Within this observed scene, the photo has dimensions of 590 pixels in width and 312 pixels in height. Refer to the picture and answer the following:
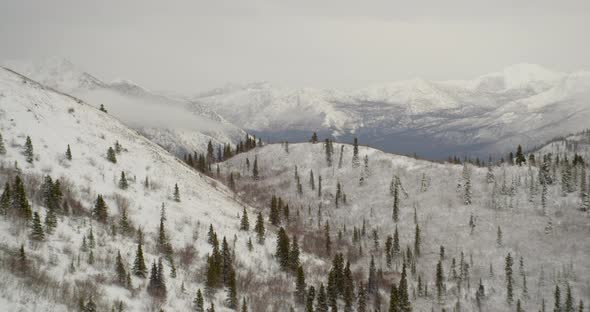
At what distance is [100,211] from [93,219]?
239 centimetres

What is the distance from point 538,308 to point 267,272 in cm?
8733

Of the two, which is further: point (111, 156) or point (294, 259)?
point (294, 259)

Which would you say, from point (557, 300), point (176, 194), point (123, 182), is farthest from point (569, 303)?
point (123, 182)

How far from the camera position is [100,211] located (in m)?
111

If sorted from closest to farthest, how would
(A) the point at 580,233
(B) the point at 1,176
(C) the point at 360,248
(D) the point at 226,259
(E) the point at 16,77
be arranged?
1. (B) the point at 1,176
2. (D) the point at 226,259
3. (E) the point at 16,77
4. (A) the point at 580,233
5. (C) the point at 360,248

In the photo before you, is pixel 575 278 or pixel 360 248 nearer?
pixel 575 278

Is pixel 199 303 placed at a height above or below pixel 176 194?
below

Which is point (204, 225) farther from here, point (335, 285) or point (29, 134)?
point (29, 134)

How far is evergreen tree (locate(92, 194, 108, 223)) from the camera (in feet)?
364

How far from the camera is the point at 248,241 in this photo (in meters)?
144

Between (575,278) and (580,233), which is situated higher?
(580,233)

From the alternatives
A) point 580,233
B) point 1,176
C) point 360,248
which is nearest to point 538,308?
point 580,233

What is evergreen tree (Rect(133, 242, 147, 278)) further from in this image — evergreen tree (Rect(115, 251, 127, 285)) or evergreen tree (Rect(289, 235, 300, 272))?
evergreen tree (Rect(289, 235, 300, 272))

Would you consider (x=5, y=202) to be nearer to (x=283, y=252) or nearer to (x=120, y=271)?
(x=120, y=271)
